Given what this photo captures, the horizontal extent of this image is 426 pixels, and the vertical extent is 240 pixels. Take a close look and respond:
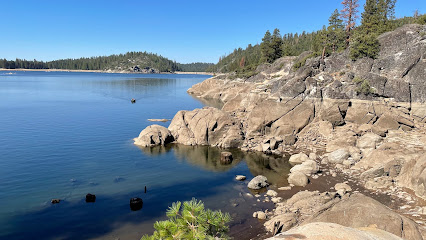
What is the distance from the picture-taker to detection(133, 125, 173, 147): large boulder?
4666 centimetres

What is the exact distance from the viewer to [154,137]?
155 feet

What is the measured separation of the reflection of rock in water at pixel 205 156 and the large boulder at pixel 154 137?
7.70ft

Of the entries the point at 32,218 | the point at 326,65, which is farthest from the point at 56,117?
the point at 326,65

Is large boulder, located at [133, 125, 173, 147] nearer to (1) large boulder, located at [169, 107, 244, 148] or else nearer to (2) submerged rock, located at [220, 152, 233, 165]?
(1) large boulder, located at [169, 107, 244, 148]

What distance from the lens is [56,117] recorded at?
6475 cm

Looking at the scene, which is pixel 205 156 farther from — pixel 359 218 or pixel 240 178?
pixel 359 218

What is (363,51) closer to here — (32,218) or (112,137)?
(112,137)

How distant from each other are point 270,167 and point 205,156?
10.3 meters

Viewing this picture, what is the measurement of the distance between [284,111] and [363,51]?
22183mm

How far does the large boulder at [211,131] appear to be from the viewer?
47.0 meters

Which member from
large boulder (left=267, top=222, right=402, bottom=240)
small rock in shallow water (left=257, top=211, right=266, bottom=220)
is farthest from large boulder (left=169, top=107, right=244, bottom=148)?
large boulder (left=267, top=222, right=402, bottom=240)

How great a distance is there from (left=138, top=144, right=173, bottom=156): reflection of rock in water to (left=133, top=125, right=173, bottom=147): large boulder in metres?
1.00

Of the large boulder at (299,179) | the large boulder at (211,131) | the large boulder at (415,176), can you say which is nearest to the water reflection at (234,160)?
the large boulder at (299,179)

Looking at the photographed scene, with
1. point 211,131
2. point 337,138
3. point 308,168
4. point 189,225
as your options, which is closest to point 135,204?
point 189,225
